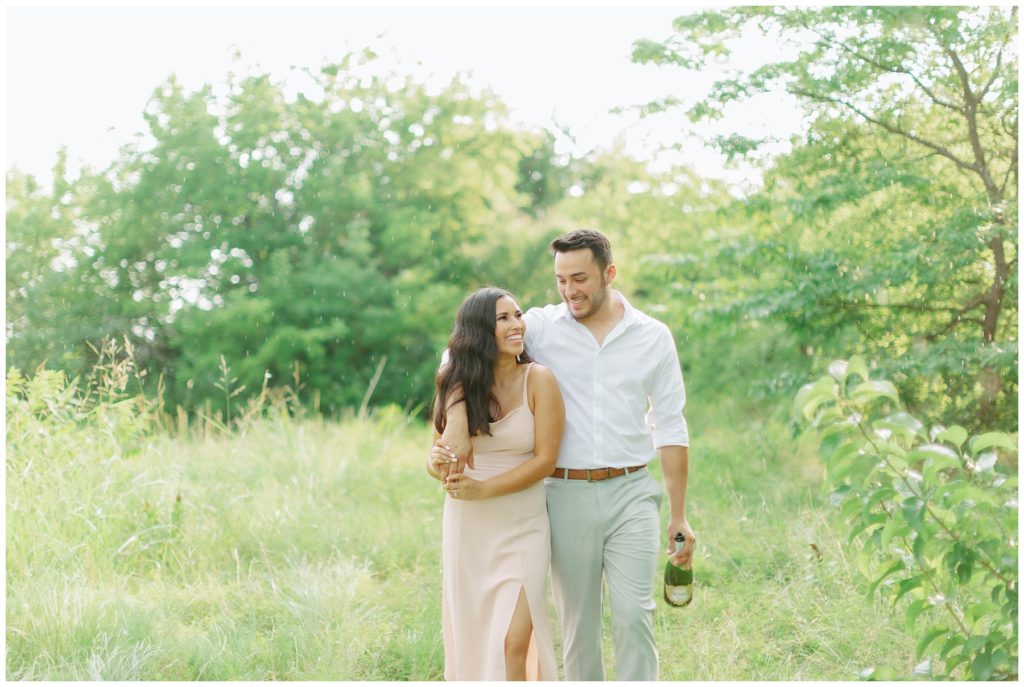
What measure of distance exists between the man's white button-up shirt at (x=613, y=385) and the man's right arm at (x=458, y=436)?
1.43ft

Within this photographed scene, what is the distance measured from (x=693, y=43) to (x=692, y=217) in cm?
457

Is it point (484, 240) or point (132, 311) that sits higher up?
point (484, 240)

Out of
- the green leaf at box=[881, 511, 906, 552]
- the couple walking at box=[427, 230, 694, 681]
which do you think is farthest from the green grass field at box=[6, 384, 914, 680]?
the green leaf at box=[881, 511, 906, 552]

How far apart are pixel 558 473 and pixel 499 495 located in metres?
0.33

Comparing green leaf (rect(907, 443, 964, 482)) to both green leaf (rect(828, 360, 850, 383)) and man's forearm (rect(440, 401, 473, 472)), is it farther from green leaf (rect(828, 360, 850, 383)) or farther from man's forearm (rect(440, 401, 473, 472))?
man's forearm (rect(440, 401, 473, 472))

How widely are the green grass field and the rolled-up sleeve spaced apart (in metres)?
1.40

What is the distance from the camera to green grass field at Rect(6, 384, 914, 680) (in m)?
4.76

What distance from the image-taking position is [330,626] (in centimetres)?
523

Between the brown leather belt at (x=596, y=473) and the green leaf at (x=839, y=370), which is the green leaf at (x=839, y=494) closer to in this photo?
the green leaf at (x=839, y=370)

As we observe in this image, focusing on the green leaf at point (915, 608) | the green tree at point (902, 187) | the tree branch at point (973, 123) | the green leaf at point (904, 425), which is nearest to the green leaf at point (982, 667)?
the green leaf at point (915, 608)

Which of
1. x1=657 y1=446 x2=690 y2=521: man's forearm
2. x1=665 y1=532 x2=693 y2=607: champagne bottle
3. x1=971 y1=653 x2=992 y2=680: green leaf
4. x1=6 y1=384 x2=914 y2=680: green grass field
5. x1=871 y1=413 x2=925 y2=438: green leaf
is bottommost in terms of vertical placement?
x1=6 y1=384 x2=914 y2=680: green grass field

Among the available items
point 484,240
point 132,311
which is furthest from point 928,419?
point 132,311

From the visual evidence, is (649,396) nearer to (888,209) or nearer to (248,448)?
(888,209)

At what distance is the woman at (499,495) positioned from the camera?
379 centimetres
